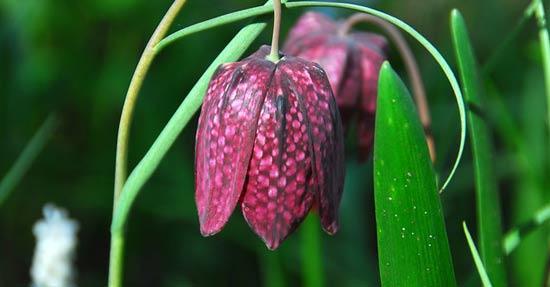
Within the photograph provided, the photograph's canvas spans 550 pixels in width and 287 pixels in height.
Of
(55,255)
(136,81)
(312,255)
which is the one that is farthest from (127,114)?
(312,255)

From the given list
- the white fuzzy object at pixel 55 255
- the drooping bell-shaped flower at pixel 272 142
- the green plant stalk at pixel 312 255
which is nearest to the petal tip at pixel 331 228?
the drooping bell-shaped flower at pixel 272 142

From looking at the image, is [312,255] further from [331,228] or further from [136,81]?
[136,81]

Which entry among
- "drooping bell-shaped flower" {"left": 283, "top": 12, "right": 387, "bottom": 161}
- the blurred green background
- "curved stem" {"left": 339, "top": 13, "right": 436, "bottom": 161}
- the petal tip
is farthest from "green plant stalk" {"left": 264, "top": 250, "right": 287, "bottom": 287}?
the petal tip

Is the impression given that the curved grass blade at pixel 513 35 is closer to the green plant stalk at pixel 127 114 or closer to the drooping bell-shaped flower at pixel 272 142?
the drooping bell-shaped flower at pixel 272 142

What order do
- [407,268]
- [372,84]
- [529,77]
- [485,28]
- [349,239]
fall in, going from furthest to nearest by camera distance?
[485,28] < [529,77] < [349,239] < [372,84] < [407,268]

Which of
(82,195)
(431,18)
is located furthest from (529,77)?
(82,195)

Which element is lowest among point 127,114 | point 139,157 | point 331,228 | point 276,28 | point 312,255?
point 139,157

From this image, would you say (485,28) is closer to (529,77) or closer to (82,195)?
(529,77)
